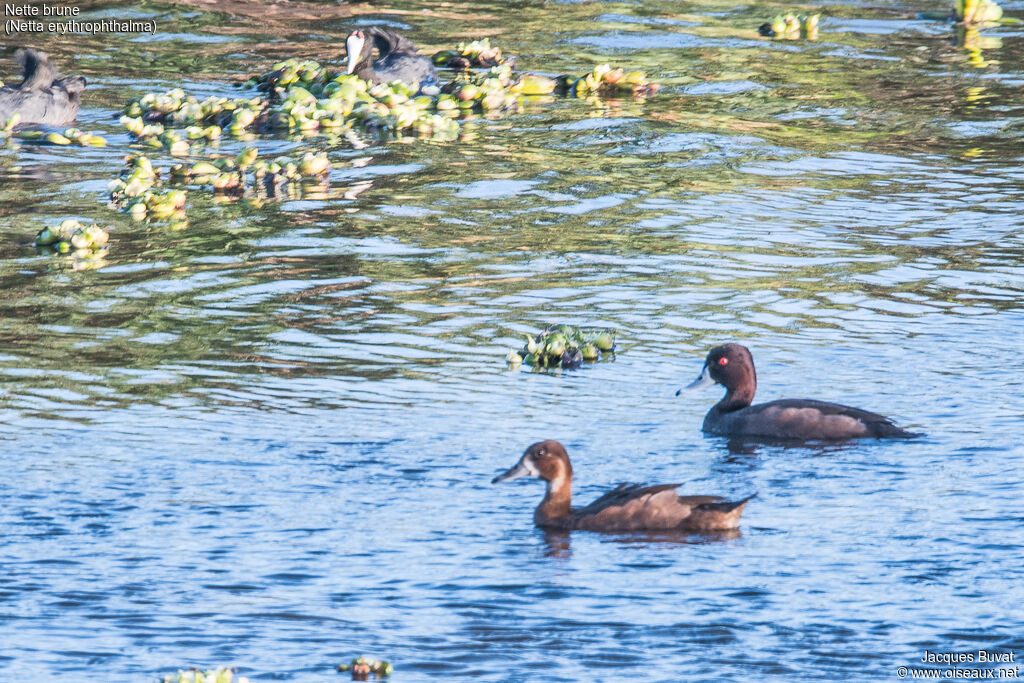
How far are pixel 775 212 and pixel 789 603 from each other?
11105mm

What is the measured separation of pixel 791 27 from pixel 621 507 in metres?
22.0

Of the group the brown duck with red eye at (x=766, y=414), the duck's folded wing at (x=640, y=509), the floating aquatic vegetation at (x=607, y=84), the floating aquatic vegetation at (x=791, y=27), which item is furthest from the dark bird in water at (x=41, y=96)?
the duck's folded wing at (x=640, y=509)

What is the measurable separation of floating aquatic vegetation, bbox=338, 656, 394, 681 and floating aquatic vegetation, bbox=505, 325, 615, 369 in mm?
5964

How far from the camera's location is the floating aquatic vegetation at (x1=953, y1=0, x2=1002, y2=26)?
32156mm

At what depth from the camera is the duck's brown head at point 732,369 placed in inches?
Answer: 523

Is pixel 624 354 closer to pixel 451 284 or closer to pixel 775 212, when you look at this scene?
pixel 451 284

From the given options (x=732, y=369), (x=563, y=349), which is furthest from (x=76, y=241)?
(x=732, y=369)

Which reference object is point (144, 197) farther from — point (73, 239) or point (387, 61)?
point (387, 61)

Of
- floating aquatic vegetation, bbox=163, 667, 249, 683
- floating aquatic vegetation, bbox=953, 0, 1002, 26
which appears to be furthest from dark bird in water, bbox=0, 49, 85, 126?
floating aquatic vegetation, bbox=163, 667, 249, 683

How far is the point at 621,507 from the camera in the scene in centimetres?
1070

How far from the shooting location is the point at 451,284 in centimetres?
1705

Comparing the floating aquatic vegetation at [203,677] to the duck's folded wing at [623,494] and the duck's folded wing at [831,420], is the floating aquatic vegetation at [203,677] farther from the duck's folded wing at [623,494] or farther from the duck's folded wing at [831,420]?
the duck's folded wing at [831,420]

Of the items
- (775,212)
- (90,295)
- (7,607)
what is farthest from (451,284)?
(7,607)

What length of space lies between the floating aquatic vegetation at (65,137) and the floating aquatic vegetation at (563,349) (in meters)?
10.8
